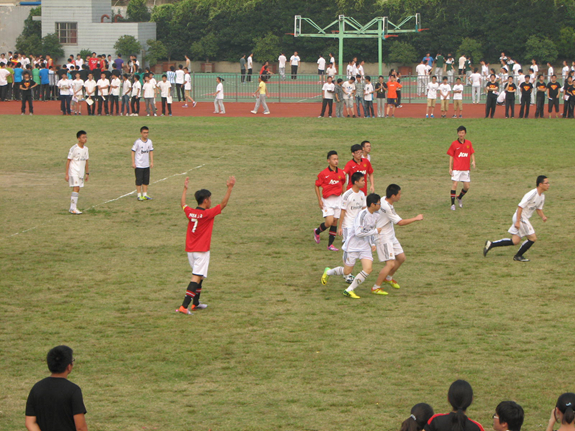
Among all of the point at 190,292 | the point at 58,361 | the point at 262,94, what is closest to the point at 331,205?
the point at 190,292

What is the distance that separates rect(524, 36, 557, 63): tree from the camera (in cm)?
5578

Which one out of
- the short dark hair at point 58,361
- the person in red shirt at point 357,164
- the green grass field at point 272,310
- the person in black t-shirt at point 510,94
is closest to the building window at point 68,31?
the person in black t-shirt at point 510,94

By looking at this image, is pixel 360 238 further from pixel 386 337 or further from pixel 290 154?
pixel 290 154

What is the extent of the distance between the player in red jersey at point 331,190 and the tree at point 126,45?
47466 mm

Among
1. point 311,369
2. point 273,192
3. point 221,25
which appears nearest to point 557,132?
point 273,192

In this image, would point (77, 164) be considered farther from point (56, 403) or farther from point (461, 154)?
point (56, 403)

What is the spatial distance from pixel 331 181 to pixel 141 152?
20.4 ft

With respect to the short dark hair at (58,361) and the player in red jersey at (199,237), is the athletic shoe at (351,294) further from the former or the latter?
the short dark hair at (58,361)

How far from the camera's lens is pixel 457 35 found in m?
59.1

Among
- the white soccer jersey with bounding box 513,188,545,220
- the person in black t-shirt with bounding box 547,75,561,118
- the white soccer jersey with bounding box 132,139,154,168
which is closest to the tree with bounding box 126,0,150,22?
the person in black t-shirt with bounding box 547,75,561,118

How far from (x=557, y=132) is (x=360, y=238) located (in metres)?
21.5

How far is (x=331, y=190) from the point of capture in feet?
47.5

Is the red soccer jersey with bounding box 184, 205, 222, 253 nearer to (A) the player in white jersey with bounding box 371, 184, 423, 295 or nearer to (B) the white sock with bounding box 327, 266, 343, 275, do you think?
(B) the white sock with bounding box 327, 266, 343, 275

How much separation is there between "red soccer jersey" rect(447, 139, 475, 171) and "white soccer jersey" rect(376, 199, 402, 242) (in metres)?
6.75
